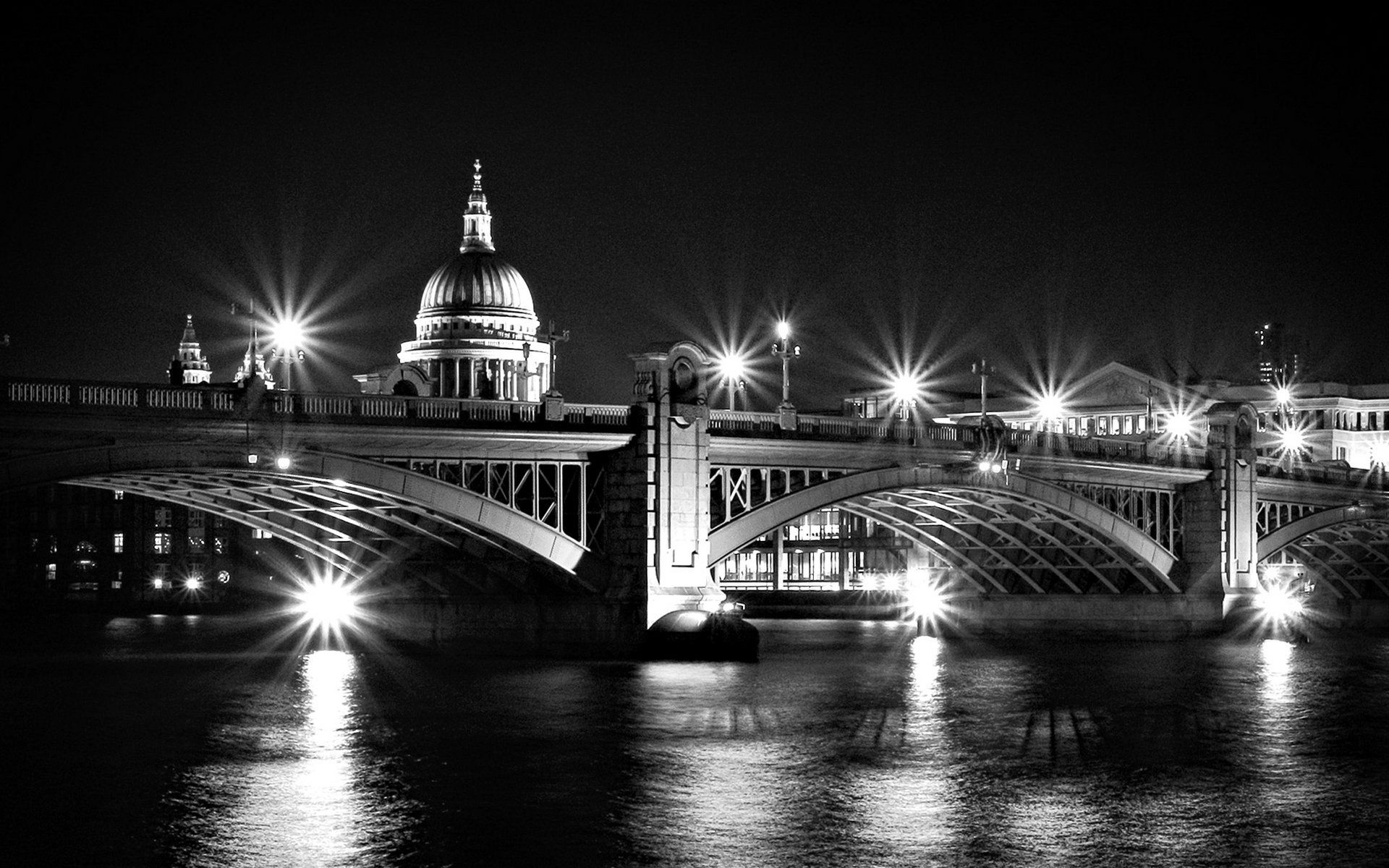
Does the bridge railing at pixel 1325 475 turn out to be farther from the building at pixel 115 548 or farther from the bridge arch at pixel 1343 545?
the building at pixel 115 548

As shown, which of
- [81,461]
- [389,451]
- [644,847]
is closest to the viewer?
[644,847]

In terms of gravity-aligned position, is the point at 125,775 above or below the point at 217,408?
below

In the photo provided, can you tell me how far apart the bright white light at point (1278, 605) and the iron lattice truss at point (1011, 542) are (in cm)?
586

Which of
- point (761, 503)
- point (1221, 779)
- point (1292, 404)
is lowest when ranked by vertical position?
point (1221, 779)

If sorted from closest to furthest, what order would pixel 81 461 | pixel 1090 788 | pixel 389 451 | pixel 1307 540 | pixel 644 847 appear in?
1. pixel 644 847
2. pixel 1090 788
3. pixel 81 461
4. pixel 389 451
5. pixel 1307 540

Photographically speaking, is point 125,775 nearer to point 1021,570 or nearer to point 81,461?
point 81,461

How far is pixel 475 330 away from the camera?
14412cm

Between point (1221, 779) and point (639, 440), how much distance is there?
3065 cm

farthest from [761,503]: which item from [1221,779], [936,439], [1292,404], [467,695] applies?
[1292,404]

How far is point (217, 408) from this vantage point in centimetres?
5772

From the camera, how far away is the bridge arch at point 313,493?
5544 cm

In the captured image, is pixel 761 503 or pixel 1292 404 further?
pixel 1292 404

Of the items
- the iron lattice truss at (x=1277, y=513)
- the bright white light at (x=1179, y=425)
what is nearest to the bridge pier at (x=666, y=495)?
the iron lattice truss at (x=1277, y=513)

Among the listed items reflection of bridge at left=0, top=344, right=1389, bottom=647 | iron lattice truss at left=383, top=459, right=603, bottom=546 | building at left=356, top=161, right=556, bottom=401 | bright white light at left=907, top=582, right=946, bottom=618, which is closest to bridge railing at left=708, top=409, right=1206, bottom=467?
reflection of bridge at left=0, top=344, right=1389, bottom=647
